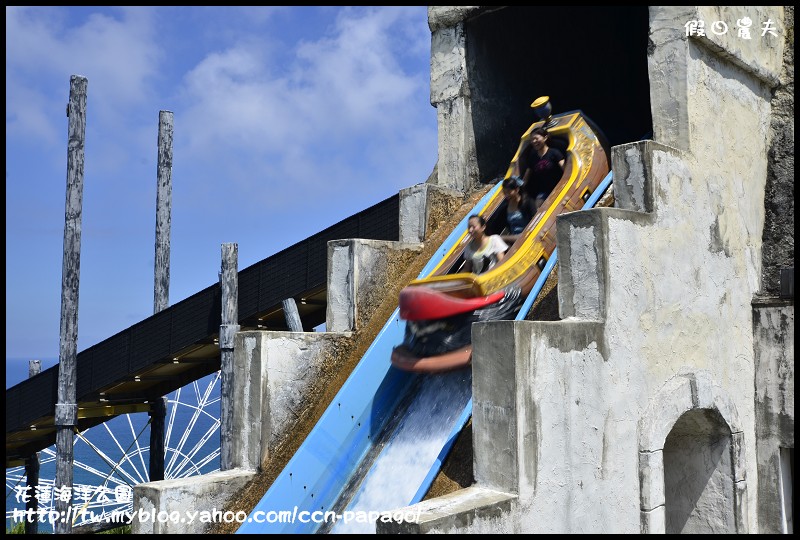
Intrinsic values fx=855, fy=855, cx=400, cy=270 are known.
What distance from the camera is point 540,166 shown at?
26.1 ft

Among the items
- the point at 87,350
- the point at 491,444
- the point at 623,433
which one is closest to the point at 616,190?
the point at 623,433

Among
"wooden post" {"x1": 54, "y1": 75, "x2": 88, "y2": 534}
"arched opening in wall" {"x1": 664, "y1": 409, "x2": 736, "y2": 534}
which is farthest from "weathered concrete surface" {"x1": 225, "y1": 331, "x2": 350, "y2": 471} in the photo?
"wooden post" {"x1": 54, "y1": 75, "x2": 88, "y2": 534}

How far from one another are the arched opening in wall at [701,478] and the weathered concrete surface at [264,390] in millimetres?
3100

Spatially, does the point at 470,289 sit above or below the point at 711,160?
below

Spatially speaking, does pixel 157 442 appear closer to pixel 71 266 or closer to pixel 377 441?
pixel 71 266

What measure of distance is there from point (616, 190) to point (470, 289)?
1.30 meters

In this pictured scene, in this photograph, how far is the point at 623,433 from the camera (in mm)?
5574

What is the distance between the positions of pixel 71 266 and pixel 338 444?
230 inches

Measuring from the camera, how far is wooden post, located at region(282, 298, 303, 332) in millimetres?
10266

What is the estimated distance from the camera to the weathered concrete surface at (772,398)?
7.00m

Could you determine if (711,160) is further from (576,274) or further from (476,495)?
(476,495)

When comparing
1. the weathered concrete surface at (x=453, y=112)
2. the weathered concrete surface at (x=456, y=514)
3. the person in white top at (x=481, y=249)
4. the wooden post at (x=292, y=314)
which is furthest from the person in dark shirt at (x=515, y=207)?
the wooden post at (x=292, y=314)

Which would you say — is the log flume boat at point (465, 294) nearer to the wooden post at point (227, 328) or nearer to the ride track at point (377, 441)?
the ride track at point (377, 441)

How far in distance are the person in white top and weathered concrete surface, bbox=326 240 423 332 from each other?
96 cm
